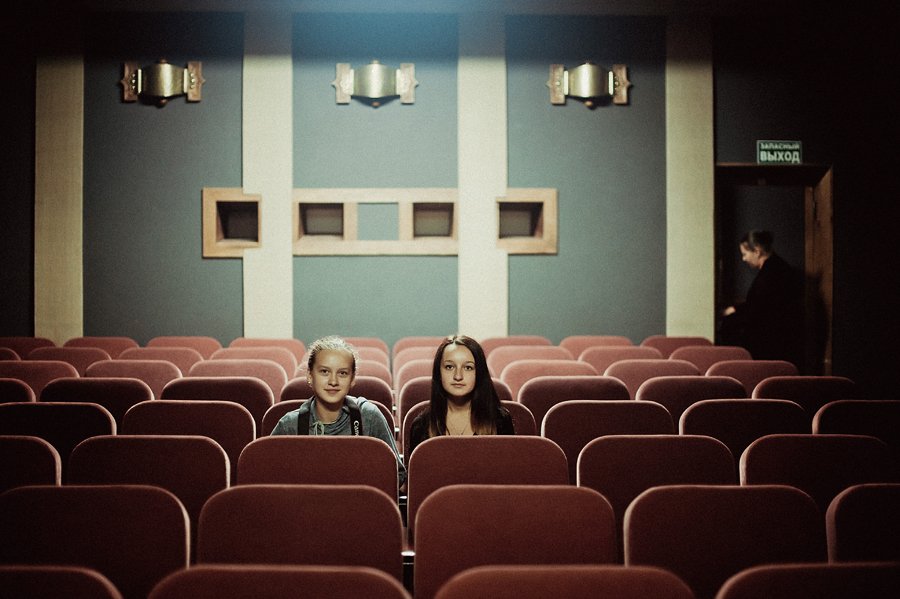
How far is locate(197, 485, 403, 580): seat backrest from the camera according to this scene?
1.75m

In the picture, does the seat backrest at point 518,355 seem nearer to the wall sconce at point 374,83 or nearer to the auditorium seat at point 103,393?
the auditorium seat at point 103,393

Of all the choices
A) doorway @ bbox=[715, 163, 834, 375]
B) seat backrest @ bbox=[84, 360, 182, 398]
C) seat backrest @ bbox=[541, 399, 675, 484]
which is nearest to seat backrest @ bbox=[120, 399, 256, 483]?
seat backrest @ bbox=[541, 399, 675, 484]

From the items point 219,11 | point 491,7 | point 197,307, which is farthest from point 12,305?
point 491,7

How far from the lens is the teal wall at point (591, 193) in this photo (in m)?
7.11

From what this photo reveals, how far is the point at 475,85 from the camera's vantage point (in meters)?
7.06

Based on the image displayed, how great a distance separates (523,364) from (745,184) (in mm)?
4478

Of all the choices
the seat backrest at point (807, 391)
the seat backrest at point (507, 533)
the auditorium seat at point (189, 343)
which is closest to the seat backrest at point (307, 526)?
the seat backrest at point (507, 533)

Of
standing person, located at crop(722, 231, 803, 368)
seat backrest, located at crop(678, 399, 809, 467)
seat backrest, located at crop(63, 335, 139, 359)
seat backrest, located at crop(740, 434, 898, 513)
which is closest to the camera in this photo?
seat backrest, located at crop(740, 434, 898, 513)

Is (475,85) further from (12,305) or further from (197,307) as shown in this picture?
(12,305)

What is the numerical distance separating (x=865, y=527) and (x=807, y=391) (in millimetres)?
1853

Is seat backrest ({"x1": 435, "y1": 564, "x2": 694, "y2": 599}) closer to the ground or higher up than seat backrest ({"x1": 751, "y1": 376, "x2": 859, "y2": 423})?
closer to the ground

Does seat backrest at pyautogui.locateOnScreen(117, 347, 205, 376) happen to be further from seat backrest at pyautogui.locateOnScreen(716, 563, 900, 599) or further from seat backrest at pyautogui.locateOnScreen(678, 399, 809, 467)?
seat backrest at pyautogui.locateOnScreen(716, 563, 900, 599)

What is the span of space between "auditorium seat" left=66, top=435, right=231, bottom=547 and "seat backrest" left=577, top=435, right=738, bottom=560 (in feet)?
3.82

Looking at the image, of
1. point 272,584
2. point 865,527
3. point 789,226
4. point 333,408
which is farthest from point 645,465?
point 789,226
